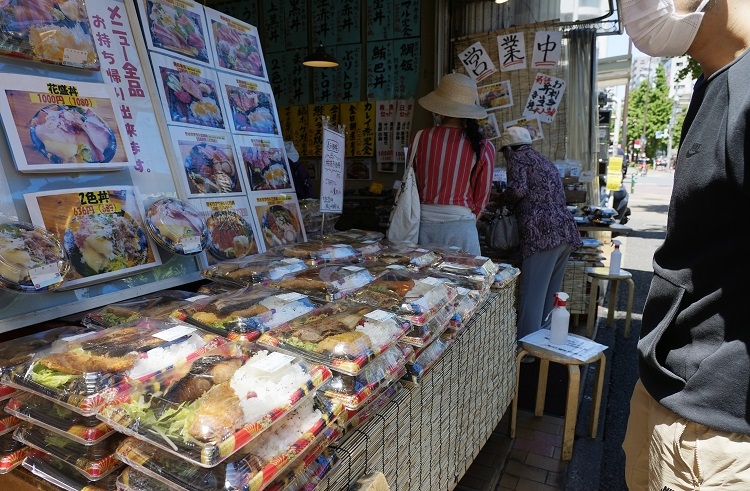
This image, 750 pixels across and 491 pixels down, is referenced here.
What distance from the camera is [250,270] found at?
229 cm

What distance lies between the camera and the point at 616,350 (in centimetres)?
525

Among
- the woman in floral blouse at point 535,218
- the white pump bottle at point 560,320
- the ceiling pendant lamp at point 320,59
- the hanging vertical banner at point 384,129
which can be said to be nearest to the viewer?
the white pump bottle at point 560,320

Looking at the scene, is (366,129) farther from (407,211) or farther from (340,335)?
(340,335)

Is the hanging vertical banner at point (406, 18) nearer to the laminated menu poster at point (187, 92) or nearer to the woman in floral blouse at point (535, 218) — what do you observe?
the woman in floral blouse at point (535, 218)

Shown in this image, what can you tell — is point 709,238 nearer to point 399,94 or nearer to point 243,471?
point 243,471

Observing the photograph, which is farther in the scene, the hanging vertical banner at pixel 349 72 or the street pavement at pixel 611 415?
the hanging vertical banner at pixel 349 72

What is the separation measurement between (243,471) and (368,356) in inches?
22.1

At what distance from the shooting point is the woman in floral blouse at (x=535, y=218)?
448cm

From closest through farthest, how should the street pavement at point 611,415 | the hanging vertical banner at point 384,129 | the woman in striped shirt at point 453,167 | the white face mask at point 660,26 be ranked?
the white face mask at point 660,26
the street pavement at point 611,415
the woman in striped shirt at point 453,167
the hanging vertical banner at point 384,129

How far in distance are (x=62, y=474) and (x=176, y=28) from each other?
234 cm

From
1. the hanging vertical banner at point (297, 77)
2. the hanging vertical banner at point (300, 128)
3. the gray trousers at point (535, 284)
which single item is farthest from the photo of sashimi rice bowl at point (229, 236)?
the hanging vertical banner at point (297, 77)

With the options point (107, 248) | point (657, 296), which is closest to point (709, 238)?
point (657, 296)

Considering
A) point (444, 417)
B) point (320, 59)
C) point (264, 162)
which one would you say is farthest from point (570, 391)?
point (320, 59)

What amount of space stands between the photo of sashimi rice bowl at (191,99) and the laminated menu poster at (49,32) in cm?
44
